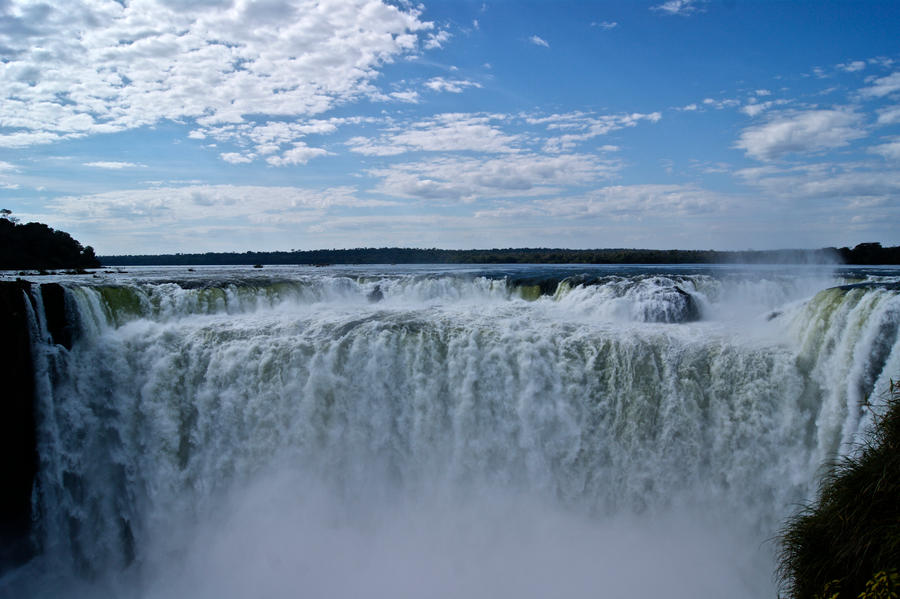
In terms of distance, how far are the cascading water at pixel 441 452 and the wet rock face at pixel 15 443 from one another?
25 centimetres

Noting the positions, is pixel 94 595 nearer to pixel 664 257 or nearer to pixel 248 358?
pixel 248 358

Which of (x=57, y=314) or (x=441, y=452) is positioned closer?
(x=441, y=452)

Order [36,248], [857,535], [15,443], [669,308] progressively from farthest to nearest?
[36,248] → [669,308] → [15,443] → [857,535]

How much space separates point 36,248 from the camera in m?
37.7

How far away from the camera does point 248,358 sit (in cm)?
1207

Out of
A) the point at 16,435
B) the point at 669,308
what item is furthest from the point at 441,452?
the point at 669,308

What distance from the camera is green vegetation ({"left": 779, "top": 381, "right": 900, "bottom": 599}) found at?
4398mm

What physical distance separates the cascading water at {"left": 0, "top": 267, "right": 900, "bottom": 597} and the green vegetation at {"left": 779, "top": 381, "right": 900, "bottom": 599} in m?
4.08

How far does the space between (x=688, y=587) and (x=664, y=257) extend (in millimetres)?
45573

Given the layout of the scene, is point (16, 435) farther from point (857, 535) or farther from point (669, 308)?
point (669, 308)

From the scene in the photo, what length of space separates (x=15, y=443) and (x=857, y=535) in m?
13.1

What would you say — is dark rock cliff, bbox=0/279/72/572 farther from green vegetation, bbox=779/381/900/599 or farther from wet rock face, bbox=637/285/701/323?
wet rock face, bbox=637/285/701/323

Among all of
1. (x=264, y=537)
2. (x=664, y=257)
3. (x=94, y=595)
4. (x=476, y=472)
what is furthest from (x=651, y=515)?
(x=664, y=257)

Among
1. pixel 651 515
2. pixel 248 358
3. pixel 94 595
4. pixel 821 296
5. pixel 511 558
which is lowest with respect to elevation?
pixel 94 595
